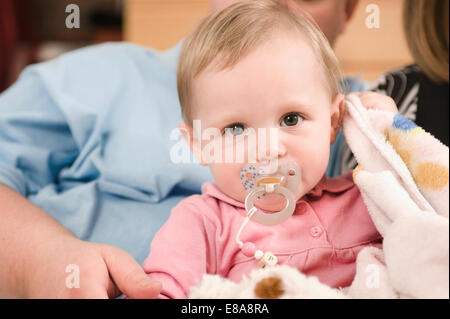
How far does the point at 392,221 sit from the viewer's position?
1.35ft

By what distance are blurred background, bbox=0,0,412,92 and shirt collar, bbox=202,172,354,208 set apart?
15 cm

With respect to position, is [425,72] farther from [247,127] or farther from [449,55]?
[247,127]

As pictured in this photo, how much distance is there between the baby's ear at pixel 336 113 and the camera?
0.49 metres

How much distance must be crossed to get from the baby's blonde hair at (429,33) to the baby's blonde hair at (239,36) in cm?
50

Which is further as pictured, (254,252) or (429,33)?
(429,33)

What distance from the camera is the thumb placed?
403 millimetres

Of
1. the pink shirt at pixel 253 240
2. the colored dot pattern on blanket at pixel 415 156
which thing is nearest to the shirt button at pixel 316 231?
the pink shirt at pixel 253 240

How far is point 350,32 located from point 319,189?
0.88 feet

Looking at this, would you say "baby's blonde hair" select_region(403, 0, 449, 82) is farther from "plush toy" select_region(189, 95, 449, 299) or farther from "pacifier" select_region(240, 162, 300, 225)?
"pacifier" select_region(240, 162, 300, 225)

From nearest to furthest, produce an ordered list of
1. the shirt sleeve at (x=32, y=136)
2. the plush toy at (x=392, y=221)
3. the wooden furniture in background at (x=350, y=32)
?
1. the plush toy at (x=392, y=221)
2. the wooden furniture in background at (x=350, y=32)
3. the shirt sleeve at (x=32, y=136)

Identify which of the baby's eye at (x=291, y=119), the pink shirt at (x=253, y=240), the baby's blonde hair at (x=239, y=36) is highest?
the baby's blonde hair at (x=239, y=36)

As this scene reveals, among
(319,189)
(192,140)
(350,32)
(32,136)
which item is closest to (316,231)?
(319,189)

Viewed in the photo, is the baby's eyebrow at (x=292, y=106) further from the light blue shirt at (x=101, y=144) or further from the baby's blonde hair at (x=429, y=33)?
the baby's blonde hair at (x=429, y=33)

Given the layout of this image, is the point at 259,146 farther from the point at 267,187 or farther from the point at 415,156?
the point at 415,156
